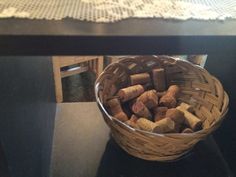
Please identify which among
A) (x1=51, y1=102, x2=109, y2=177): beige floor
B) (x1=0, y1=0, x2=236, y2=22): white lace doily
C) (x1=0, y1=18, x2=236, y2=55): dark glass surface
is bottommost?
(x1=51, y1=102, x2=109, y2=177): beige floor

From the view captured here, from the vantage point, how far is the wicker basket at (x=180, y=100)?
1.89 feet

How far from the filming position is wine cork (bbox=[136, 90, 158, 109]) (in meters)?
0.73

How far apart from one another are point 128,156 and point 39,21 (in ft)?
1.38

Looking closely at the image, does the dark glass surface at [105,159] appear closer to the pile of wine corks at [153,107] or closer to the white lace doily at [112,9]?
the pile of wine corks at [153,107]

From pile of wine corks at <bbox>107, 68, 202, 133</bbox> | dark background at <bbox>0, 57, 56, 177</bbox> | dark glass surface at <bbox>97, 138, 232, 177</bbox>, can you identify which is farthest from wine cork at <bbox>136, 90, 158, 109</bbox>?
dark background at <bbox>0, 57, 56, 177</bbox>

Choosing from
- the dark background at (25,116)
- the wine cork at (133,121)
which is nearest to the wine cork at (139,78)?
the wine cork at (133,121)

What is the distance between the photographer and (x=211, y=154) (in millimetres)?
762

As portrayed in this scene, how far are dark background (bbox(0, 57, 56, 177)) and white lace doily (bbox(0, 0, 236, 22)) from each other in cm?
9

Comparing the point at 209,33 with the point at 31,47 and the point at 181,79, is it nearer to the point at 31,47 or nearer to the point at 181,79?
the point at 31,47

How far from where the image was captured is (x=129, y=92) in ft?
2.43

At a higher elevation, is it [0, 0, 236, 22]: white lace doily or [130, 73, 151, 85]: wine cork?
[0, 0, 236, 22]: white lace doily

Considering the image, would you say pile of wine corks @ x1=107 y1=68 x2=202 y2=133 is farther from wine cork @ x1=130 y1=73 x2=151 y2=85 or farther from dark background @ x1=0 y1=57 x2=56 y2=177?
dark background @ x1=0 y1=57 x2=56 y2=177

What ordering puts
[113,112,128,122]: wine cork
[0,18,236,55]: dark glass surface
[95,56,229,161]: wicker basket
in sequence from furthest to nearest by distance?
[113,112,128,122]: wine cork < [95,56,229,161]: wicker basket < [0,18,236,55]: dark glass surface

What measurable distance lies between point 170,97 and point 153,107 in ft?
0.17
